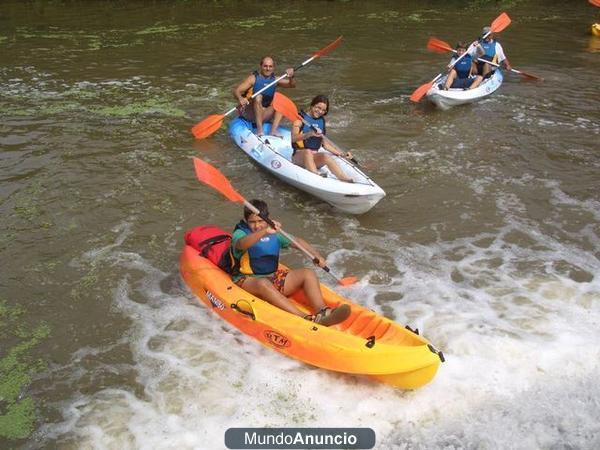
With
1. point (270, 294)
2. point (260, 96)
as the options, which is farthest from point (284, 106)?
point (270, 294)

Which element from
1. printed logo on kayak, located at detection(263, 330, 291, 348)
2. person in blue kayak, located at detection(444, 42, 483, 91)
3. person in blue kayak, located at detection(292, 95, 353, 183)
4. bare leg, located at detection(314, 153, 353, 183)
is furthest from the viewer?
person in blue kayak, located at detection(444, 42, 483, 91)

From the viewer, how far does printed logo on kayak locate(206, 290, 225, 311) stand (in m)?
4.68

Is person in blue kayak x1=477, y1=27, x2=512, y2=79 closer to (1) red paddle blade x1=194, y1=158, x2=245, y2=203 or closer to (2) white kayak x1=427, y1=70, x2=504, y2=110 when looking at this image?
(2) white kayak x1=427, y1=70, x2=504, y2=110

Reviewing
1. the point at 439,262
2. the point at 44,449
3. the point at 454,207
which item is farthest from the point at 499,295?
the point at 44,449

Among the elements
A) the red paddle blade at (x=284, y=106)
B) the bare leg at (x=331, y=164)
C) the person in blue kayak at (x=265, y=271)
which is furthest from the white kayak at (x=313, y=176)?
the person in blue kayak at (x=265, y=271)

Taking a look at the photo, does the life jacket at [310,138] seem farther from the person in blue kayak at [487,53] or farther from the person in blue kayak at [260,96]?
the person in blue kayak at [487,53]

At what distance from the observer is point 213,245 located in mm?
5098

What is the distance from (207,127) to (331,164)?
2.58m

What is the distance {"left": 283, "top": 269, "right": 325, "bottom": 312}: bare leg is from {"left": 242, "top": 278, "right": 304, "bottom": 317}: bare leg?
0.11m

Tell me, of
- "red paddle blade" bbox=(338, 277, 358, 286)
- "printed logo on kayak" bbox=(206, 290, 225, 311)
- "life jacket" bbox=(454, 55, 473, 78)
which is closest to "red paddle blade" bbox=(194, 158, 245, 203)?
"printed logo on kayak" bbox=(206, 290, 225, 311)

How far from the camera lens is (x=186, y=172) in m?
7.70

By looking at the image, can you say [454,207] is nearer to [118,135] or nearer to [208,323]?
[208,323]

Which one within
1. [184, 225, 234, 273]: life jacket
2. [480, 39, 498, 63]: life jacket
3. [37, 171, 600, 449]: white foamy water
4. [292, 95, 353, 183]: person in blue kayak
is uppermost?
[480, 39, 498, 63]: life jacket

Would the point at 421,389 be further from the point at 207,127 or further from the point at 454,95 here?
the point at 454,95
